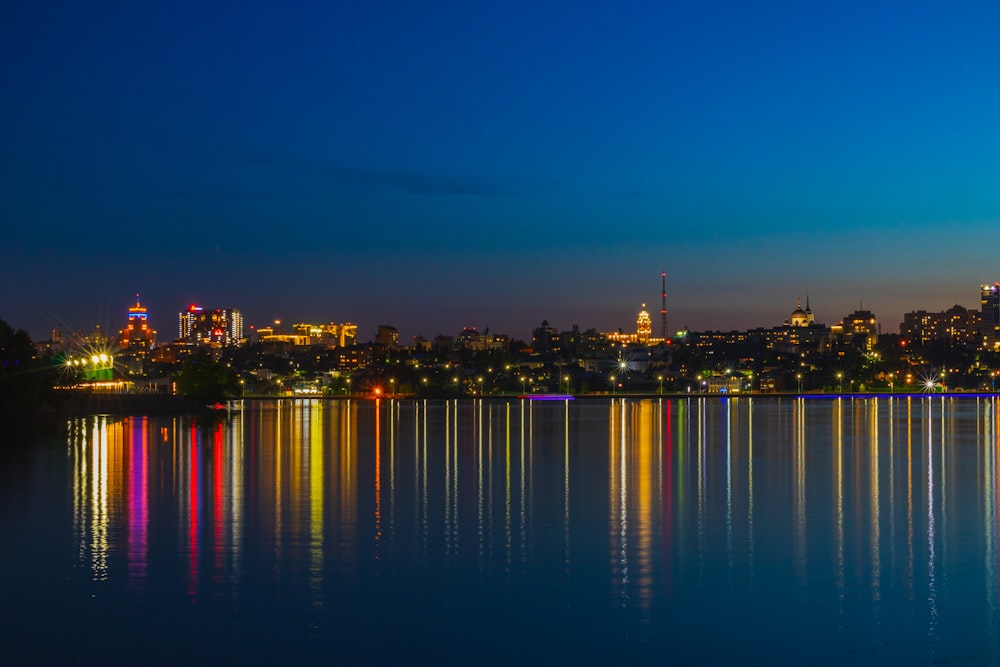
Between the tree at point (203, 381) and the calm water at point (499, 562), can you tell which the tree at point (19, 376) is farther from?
the calm water at point (499, 562)

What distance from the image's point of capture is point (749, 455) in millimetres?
42375

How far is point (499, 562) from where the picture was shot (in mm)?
18578

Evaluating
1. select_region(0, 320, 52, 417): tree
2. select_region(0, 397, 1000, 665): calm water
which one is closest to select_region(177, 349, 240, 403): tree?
select_region(0, 320, 52, 417): tree

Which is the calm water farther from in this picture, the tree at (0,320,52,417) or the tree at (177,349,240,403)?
the tree at (177,349,240,403)

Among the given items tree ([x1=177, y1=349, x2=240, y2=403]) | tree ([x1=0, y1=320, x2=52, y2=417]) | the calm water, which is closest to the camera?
the calm water

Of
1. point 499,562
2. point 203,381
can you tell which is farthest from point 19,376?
Answer: point 499,562

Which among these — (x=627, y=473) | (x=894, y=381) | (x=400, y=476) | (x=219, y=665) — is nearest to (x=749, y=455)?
(x=627, y=473)

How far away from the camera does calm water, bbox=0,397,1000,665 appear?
13.6 metres

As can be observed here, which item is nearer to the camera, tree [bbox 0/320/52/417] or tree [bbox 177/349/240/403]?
tree [bbox 0/320/52/417]

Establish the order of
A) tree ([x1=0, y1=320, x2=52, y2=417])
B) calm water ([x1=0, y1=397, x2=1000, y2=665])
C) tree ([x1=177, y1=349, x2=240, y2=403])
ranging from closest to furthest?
calm water ([x1=0, y1=397, x2=1000, y2=665]) → tree ([x1=0, y1=320, x2=52, y2=417]) → tree ([x1=177, y1=349, x2=240, y2=403])

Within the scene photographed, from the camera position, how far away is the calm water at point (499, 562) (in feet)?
44.5

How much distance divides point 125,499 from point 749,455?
22920 mm

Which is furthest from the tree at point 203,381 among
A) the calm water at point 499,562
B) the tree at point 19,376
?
the calm water at point 499,562

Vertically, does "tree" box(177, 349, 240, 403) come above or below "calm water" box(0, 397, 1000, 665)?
above
